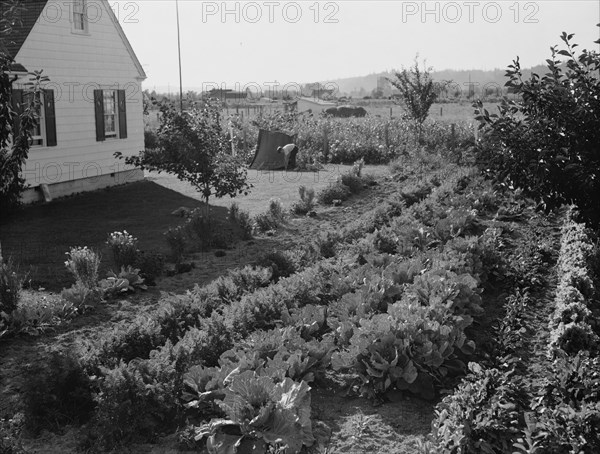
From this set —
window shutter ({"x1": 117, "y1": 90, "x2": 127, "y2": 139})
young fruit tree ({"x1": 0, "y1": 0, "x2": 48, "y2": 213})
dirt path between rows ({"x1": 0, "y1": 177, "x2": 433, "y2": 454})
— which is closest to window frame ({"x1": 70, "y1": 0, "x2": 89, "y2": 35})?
window shutter ({"x1": 117, "y1": 90, "x2": 127, "y2": 139})

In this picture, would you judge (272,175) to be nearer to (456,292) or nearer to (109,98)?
(109,98)

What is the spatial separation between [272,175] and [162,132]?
355 inches

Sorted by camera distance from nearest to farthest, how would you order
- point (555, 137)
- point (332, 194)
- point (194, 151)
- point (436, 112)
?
1. point (555, 137)
2. point (194, 151)
3. point (332, 194)
4. point (436, 112)

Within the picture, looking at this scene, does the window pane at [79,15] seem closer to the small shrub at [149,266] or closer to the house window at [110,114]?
the house window at [110,114]

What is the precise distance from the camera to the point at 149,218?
1405cm

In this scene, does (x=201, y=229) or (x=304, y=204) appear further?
(x=304, y=204)

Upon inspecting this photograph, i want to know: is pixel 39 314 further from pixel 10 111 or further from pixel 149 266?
pixel 10 111

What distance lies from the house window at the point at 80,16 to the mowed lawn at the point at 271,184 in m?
4.85

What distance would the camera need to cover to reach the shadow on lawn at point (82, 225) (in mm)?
10164

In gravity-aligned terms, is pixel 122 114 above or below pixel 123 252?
above

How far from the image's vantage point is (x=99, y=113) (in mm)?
17359

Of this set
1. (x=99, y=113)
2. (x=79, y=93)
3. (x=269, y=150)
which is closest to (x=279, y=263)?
(x=79, y=93)

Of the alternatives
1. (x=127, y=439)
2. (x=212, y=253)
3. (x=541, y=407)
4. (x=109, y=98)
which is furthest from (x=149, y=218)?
(x=541, y=407)

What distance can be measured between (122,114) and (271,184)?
4654mm
